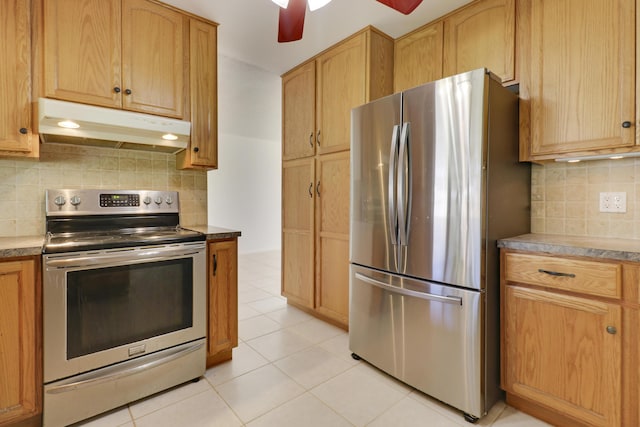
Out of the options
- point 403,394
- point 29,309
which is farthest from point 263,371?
point 29,309

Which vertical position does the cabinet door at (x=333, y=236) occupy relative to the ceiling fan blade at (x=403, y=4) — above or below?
below

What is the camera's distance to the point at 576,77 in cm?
163

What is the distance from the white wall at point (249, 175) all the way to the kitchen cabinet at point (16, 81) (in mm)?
2875

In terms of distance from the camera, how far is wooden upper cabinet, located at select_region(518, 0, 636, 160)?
1500 mm

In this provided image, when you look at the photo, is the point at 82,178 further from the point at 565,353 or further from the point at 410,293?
the point at 565,353

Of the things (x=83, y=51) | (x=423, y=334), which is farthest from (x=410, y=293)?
(x=83, y=51)

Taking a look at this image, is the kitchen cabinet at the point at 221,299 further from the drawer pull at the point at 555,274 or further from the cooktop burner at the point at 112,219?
the drawer pull at the point at 555,274

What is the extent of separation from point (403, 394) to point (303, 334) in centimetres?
103

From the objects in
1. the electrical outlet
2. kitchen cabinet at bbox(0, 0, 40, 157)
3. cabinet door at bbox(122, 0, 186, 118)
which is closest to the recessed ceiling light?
kitchen cabinet at bbox(0, 0, 40, 157)

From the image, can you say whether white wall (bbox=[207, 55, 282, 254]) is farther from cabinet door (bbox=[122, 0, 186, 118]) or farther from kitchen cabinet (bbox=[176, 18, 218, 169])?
cabinet door (bbox=[122, 0, 186, 118])

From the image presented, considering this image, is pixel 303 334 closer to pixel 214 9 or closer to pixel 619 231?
pixel 619 231

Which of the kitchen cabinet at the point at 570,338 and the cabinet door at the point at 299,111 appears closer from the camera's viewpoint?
the kitchen cabinet at the point at 570,338

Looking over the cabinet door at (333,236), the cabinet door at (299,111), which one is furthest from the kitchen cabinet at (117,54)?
the cabinet door at (333,236)

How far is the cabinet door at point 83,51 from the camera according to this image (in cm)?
175
